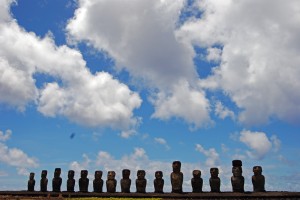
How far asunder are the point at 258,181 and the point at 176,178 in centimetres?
562

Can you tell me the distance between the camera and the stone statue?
3397cm

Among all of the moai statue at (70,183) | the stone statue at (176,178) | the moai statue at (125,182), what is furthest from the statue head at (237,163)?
the moai statue at (70,183)

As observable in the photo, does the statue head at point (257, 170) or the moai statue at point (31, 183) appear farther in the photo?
the moai statue at point (31, 183)

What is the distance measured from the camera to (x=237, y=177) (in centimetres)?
3278

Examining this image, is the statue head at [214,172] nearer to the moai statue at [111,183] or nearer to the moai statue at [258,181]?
the moai statue at [258,181]

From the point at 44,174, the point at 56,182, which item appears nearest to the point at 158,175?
the point at 56,182

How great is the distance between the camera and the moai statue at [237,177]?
32.5 meters

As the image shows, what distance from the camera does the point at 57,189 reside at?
4081cm

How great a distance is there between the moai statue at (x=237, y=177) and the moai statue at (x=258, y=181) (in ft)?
2.77

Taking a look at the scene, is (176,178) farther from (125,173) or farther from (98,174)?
(98,174)

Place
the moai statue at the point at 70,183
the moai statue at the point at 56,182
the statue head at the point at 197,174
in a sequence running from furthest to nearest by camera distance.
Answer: the moai statue at the point at 56,182 → the moai statue at the point at 70,183 → the statue head at the point at 197,174

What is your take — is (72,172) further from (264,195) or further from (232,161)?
(264,195)

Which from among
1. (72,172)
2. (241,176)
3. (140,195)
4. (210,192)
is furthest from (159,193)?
(72,172)

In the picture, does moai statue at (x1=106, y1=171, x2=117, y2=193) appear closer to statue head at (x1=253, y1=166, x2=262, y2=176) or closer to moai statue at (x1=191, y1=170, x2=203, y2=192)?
moai statue at (x1=191, y1=170, x2=203, y2=192)
